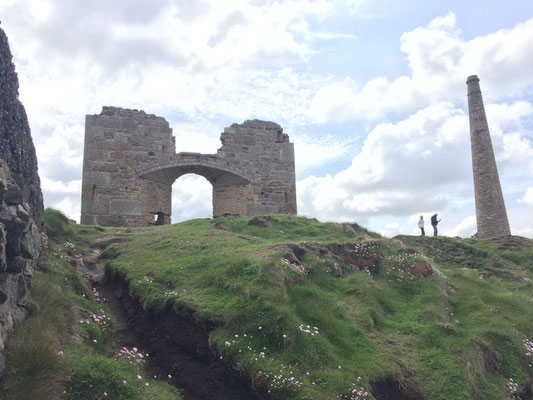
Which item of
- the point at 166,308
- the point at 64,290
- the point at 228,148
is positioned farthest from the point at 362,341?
the point at 228,148

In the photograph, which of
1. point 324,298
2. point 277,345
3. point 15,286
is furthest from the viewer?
point 324,298

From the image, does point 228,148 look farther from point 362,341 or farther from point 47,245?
point 362,341

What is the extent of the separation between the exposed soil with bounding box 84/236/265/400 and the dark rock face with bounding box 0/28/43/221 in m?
2.53

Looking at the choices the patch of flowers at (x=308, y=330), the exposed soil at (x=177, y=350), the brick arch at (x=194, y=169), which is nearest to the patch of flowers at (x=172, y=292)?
the exposed soil at (x=177, y=350)

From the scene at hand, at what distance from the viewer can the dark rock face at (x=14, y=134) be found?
715 centimetres

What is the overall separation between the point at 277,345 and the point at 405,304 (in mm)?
3948

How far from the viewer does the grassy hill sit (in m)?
5.98

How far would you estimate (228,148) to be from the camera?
20.6 m

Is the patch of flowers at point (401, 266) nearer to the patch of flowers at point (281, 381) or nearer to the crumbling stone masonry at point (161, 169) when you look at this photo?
the patch of flowers at point (281, 381)

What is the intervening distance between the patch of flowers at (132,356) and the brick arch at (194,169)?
13512mm

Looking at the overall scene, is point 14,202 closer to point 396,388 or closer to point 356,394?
point 356,394

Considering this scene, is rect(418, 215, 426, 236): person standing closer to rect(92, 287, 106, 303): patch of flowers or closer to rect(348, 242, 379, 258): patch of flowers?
rect(348, 242, 379, 258): patch of flowers

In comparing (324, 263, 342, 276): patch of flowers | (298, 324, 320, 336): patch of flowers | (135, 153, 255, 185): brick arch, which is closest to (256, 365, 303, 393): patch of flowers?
(298, 324, 320, 336): patch of flowers

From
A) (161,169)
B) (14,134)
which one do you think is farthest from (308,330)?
(161,169)
